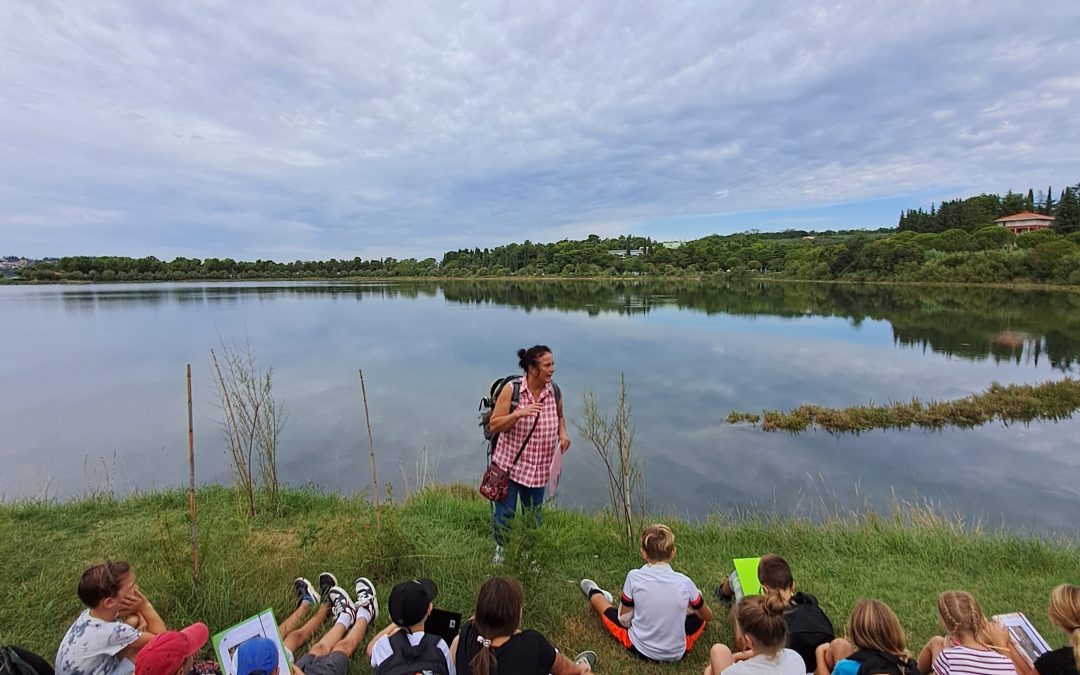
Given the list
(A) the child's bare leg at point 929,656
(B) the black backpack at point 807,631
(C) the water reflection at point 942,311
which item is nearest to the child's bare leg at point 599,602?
(B) the black backpack at point 807,631

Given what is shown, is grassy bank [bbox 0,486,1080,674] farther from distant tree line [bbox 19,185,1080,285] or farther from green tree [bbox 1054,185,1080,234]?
green tree [bbox 1054,185,1080,234]

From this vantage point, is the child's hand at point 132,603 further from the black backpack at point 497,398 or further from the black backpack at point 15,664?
the black backpack at point 497,398

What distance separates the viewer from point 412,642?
7.99 feet

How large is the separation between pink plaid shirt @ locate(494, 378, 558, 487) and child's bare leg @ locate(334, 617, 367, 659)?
4.37 ft

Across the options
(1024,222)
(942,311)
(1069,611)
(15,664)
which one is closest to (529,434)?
(15,664)

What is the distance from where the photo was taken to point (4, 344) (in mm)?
22703

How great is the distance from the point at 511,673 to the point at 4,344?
102ft

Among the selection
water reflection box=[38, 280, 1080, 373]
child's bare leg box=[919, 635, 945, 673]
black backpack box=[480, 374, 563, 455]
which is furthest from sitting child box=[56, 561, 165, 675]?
water reflection box=[38, 280, 1080, 373]

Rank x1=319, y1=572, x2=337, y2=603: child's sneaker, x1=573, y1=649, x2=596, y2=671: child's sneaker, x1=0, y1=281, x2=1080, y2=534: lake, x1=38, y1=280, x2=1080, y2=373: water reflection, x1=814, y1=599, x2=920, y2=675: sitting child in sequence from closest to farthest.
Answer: x1=814, y1=599, x2=920, y2=675: sitting child < x1=573, y1=649, x2=596, y2=671: child's sneaker < x1=319, y1=572, x2=337, y2=603: child's sneaker < x1=0, y1=281, x2=1080, y2=534: lake < x1=38, y1=280, x2=1080, y2=373: water reflection

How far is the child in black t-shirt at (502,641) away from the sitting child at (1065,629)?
2210 mm

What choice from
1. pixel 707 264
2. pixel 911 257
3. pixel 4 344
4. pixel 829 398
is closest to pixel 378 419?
pixel 829 398

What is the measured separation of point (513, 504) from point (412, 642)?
1.56m

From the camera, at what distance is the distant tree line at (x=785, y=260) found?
52.4 m

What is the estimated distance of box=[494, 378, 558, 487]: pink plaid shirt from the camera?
3787 millimetres
